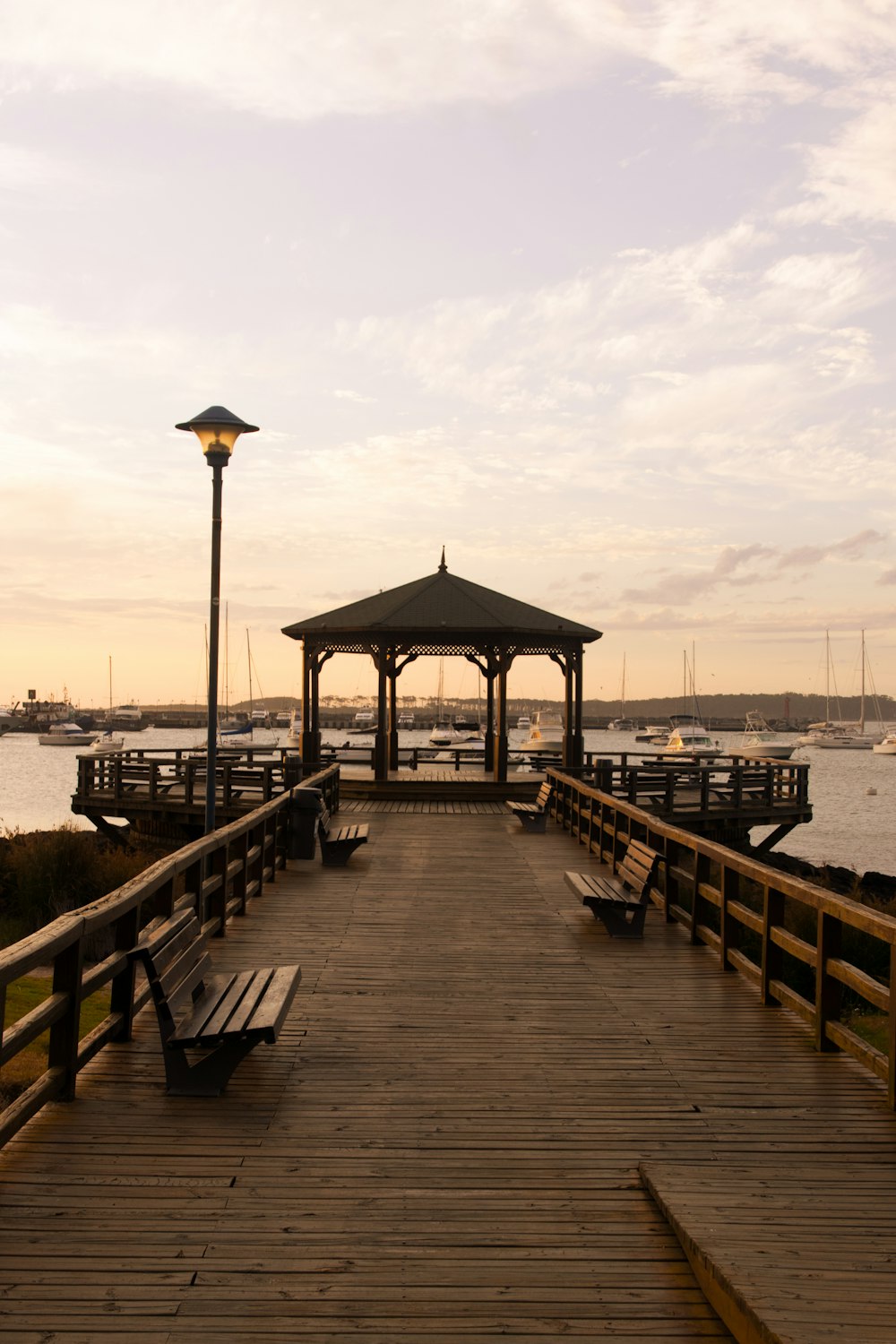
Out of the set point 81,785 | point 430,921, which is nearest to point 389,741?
point 81,785

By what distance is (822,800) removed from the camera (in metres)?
61.2

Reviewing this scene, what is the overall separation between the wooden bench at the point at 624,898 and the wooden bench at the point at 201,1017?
371 cm

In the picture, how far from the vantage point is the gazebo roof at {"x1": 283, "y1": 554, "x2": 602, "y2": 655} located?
21062mm

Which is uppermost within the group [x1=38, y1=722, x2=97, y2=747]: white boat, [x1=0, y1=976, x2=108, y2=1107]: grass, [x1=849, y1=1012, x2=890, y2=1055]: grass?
[x1=38, y1=722, x2=97, y2=747]: white boat

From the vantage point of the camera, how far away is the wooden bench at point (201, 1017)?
5000 mm

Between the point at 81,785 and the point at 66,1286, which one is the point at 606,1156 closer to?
the point at 66,1286

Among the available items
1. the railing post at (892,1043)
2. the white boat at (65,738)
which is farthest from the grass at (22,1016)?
the white boat at (65,738)

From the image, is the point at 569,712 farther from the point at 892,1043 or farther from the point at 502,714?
the point at 892,1043

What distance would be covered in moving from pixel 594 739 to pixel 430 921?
14045cm

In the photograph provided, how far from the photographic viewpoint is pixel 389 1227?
3.76 metres

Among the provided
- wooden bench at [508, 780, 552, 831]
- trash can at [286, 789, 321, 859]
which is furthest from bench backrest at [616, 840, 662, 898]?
wooden bench at [508, 780, 552, 831]

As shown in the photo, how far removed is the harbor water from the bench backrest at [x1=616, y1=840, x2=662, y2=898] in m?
21.1

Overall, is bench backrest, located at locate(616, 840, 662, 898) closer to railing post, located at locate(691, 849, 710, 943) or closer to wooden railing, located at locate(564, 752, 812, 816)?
railing post, located at locate(691, 849, 710, 943)

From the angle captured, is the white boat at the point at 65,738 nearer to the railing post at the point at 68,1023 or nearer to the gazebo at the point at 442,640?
the gazebo at the point at 442,640
